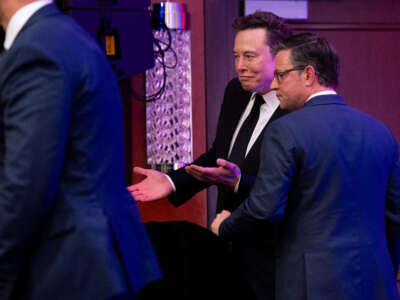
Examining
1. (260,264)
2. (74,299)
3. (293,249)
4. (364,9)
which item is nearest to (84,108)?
(74,299)

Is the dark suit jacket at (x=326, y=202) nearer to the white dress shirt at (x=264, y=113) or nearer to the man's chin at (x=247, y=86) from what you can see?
the white dress shirt at (x=264, y=113)

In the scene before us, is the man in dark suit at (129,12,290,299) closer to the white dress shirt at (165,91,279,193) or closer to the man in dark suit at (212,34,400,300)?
the white dress shirt at (165,91,279,193)

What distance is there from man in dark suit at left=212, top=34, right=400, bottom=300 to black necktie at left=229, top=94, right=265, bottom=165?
0.39m

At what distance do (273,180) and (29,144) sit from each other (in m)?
0.89

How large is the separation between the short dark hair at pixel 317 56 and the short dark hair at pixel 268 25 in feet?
1.27

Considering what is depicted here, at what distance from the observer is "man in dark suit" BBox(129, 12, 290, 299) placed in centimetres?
205

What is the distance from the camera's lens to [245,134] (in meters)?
2.27

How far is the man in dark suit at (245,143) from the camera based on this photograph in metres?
2.05

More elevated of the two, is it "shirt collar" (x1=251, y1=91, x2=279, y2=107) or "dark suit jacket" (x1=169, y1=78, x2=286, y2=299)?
"shirt collar" (x1=251, y1=91, x2=279, y2=107)

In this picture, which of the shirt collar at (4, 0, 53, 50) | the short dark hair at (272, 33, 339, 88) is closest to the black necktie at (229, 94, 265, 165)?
the short dark hair at (272, 33, 339, 88)

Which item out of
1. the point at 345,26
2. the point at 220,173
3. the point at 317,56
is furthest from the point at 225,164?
the point at 345,26

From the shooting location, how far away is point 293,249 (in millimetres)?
1827

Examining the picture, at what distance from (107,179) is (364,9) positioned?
3115 mm

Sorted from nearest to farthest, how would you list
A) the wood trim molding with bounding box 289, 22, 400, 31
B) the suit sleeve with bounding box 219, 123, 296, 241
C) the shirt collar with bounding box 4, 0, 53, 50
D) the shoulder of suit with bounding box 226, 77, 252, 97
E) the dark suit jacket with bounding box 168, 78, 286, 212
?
the shirt collar with bounding box 4, 0, 53, 50
the suit sleeve with bounding box 219, 123, 296, 241
the dark suit jacket with bounding box 168, 78, 286, 212
the shoulder of suit with bounding box 226, 77, 252, 97
the wood trim molding with bounding box 289, 22, 400, 31
